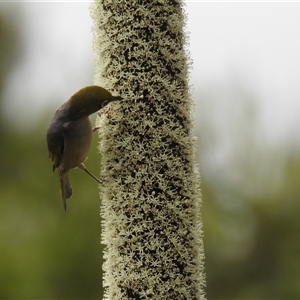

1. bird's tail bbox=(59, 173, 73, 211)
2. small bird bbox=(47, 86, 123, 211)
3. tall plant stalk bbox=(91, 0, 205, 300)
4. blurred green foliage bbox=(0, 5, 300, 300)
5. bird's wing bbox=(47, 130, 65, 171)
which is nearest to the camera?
tall plant stalk bbox=(91, 0, 205, 300)

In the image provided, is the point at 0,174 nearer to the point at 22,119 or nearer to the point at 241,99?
the point at 22,119

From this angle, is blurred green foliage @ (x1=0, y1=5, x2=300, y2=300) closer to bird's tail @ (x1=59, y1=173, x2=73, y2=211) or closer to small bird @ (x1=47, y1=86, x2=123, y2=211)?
bird's tail @ (x1=59, y1=173, x2=73, y2=211)

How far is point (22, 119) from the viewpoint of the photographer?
29.3 feet

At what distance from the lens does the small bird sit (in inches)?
106

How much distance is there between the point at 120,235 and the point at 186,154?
45 cm

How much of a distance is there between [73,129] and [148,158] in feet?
1.41

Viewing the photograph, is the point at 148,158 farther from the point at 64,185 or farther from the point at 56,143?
the point at 64,185

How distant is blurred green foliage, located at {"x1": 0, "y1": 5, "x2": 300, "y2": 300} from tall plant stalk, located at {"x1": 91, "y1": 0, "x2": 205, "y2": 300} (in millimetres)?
4938

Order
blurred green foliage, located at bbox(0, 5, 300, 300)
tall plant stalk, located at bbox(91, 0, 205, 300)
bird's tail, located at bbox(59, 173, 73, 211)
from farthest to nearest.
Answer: blurred green foliage, located at bbox(0, 5, 300, 300)
bird's tail, located at bbox(59, 173, 73, 211)
tall plant stalk, located at bbox(91, 0, 205, 300)

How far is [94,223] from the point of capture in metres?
8.15

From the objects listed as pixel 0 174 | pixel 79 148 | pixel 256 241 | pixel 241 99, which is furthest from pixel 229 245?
pixel 79 148

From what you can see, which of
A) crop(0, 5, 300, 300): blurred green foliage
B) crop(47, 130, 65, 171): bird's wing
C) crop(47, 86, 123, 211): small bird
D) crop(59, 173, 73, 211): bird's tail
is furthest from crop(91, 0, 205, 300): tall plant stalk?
crop(0, 5, 300, 300): blurred green foliage

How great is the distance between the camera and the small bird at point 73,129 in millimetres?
2699

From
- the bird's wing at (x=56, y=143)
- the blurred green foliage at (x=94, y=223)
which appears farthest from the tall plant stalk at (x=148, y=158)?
the blurred green foliage at (x=94, y=223)
